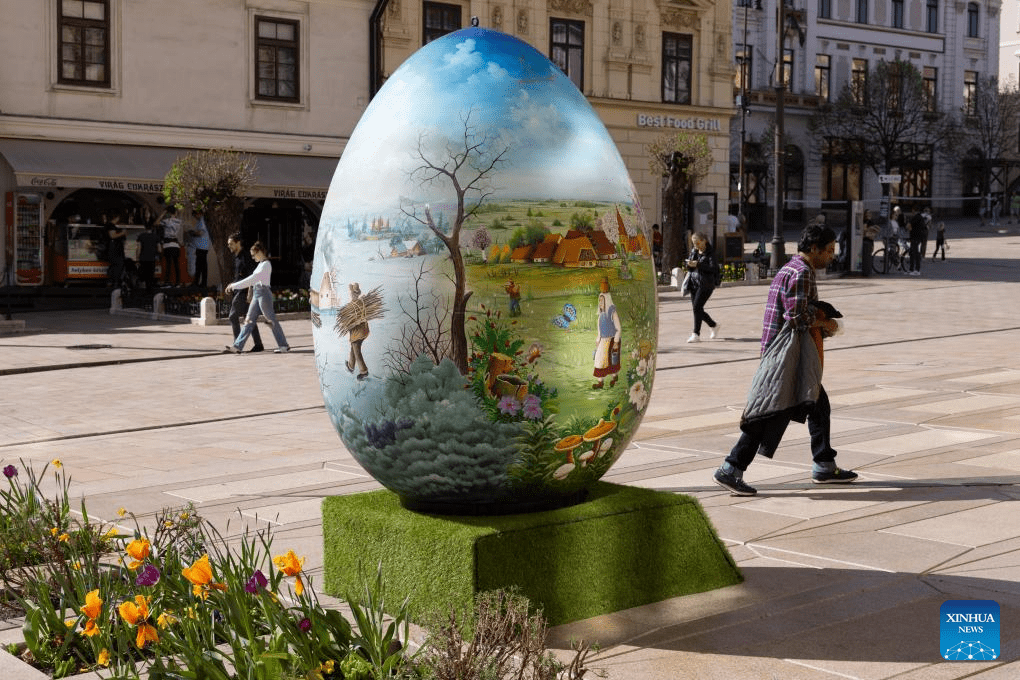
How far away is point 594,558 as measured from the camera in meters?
5.42

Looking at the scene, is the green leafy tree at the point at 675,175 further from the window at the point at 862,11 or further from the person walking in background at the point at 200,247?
the window at the point at 862,11

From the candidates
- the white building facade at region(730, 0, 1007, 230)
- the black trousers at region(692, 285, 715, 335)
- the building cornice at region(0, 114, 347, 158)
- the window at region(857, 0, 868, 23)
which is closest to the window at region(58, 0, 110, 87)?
the building cornice at region(0, 114, 347, 158)

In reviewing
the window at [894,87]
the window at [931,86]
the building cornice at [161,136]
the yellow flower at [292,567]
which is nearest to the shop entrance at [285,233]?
the building cornice at [161,136]

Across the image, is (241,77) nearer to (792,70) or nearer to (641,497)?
(641,497)

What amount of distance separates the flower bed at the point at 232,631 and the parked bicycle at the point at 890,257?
29.5 metres

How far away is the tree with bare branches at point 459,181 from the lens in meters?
5.07

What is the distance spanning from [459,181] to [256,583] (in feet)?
→ 5.79

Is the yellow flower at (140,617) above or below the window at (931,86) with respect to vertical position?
below

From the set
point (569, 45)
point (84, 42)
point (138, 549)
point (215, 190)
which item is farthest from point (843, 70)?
point (138, 549)

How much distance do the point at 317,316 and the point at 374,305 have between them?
421 mm

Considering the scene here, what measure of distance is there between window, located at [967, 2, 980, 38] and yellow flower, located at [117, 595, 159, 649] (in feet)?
238

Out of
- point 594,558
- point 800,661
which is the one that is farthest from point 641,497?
point 800,661

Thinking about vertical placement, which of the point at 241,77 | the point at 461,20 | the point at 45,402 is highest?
the point at 461,20

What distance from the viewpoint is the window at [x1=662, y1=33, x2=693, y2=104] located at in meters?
39.0
